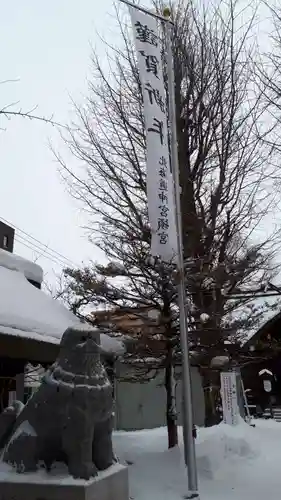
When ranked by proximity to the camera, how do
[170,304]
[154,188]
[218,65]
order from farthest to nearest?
[218,65]
[170,304]
[154,188]

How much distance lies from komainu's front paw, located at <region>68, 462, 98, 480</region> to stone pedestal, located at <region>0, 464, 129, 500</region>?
0.05 m

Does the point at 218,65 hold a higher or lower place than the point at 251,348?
higher

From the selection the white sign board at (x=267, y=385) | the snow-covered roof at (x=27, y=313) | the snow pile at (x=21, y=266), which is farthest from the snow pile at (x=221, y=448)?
the white sign board at (x=267, y=385)

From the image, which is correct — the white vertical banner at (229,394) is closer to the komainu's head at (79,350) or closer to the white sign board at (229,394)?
the white sign board at (229,394)

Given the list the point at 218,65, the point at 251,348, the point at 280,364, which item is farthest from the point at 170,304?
the point at 280,364

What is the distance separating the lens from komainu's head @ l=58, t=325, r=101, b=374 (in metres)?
6.09

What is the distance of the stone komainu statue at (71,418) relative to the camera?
569 centimetres

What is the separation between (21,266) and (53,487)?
19.2 feet

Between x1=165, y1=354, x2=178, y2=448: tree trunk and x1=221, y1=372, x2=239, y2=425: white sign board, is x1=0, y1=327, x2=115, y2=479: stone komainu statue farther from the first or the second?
x1=221, y1=372, x2=239, y2=425: white sign board

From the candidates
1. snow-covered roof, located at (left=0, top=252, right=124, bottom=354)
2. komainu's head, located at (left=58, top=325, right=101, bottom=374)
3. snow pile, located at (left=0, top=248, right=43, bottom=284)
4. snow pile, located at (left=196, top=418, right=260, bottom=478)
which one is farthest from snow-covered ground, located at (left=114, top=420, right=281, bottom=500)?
snow pile, located at (left=0, top=248, right=43, bottom=284)

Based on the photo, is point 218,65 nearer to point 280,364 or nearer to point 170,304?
point 170,304

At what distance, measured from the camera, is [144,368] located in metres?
10.6

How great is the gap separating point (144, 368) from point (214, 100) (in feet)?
20.5

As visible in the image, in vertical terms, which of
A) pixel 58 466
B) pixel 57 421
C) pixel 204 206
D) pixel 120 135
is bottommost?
pixel 58 466
